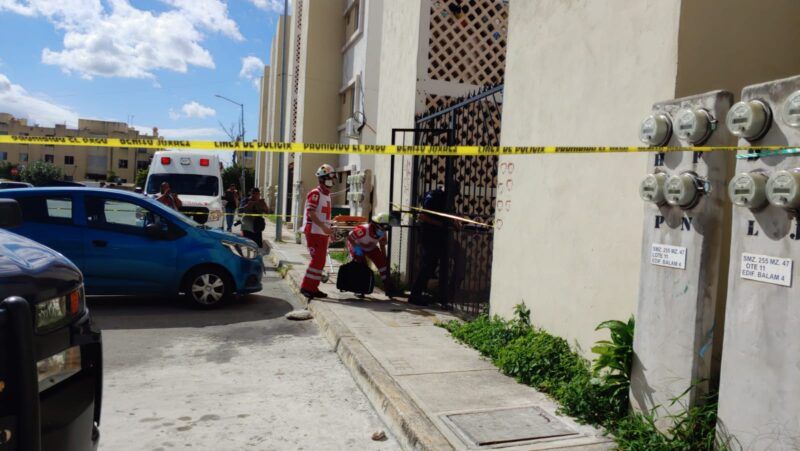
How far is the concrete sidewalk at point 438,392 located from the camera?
147 inches

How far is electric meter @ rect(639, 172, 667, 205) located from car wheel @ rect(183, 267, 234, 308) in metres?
6.02

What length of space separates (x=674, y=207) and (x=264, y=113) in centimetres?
4950

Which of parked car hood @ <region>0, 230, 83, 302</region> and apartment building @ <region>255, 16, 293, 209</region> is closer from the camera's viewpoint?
parked car hood @ <region>0, 230, 83, 302</region>

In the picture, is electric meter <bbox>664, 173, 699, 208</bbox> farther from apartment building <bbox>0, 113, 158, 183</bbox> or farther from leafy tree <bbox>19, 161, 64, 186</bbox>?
apartment building <bbox>0, 113, 158, 183</bbox>

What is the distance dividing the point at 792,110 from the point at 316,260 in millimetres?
6470

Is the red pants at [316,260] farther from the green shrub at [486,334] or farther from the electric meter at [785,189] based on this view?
the electric meter at [785,189]

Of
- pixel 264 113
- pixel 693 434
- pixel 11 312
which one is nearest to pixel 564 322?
pixel 693 434

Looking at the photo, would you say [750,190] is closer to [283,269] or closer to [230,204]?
[283,269]

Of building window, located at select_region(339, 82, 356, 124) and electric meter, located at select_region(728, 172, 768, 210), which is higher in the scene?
building window, located at select_region(339, 82, 356, 124)

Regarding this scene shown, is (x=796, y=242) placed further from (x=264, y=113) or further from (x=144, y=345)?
(x=264, y=113)

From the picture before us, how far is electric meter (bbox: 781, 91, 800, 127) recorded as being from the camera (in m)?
2.72

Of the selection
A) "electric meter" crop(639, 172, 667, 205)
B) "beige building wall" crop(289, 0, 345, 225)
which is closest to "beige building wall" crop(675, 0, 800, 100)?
"electric meter" crop(639, 172, 667, 205)

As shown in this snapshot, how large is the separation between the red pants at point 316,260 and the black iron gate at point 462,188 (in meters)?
1.47

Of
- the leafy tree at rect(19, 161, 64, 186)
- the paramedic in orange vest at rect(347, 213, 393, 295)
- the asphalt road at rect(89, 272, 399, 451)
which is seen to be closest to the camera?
the asphalt road at rect(89, 272, 399, 451)
